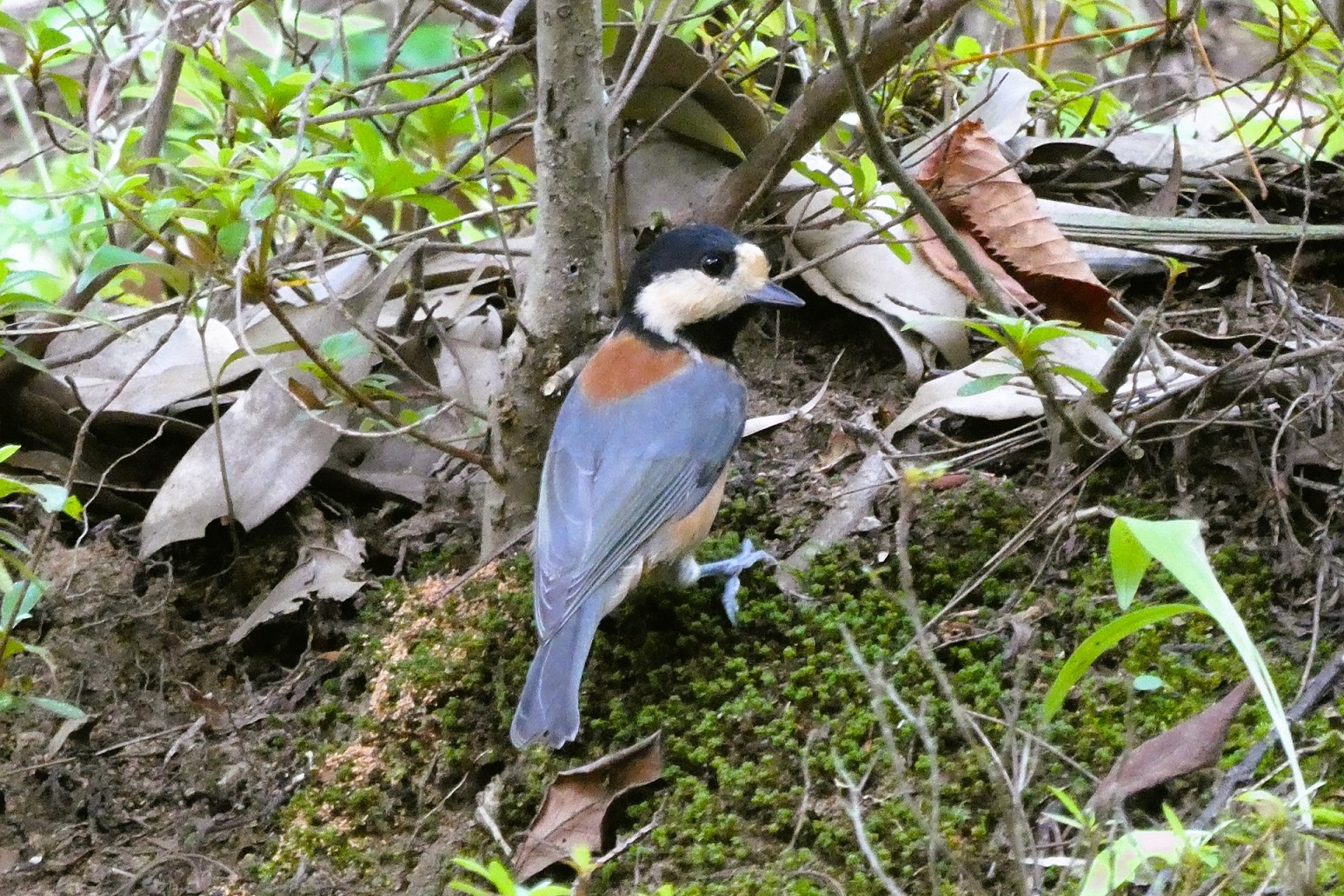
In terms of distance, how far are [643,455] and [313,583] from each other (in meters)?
0.94

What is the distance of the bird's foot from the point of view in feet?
9.51

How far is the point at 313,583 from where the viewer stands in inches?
128

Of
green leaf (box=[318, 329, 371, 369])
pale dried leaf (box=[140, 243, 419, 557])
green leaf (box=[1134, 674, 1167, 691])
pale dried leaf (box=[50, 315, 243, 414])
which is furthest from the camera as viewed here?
pale dried leaf (box=[50, 315, 243, 414])

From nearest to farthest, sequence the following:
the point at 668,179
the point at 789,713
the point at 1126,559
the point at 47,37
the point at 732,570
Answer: the point at 1126,559
the point at 789,713
the point at 47,37
the point at 732,570
the point at 668,179

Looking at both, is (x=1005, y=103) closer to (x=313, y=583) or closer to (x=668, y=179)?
(x=668, y=179)

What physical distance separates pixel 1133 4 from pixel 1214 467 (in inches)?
194

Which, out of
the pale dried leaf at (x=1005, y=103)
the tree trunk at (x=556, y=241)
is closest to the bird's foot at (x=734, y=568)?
the tree trunk at (x=556, y=241)

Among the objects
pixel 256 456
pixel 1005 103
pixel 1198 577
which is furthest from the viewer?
pixel 1005 103

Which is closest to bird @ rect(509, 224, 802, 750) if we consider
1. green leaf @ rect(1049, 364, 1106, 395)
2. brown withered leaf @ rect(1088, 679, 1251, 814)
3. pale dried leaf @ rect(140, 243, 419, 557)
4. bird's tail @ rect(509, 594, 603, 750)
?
bird's tail @ rect(509, 594, 603, 750)

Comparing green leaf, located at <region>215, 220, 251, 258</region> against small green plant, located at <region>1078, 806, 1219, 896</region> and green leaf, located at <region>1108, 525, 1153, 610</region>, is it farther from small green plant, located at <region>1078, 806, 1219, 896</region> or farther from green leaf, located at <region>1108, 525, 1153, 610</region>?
small green plant, located at <region>1078, 806, 1219, 896</region>

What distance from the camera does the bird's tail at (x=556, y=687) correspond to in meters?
2.50

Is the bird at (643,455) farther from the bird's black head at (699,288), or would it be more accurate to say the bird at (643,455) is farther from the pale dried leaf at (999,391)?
the pale dried leaf at (999,391)

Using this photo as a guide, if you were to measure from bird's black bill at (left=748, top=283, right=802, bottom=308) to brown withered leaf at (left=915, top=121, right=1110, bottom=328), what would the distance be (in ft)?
1.57

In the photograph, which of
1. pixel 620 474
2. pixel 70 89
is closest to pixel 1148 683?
pixel 620 474
